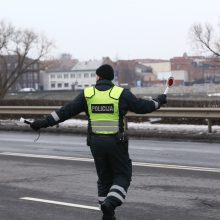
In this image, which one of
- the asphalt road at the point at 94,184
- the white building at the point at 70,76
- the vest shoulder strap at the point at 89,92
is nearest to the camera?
the vest shoulder strap at the point at 89,92

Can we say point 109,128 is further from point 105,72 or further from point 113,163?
point 105,72

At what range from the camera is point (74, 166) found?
36.2ft

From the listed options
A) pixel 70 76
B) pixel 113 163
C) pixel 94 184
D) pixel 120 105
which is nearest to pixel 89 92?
pixel 120 105

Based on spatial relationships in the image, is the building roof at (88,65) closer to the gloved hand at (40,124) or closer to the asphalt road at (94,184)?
the asphalt road at (94,184)

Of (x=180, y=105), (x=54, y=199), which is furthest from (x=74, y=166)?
(x=180, y=105)

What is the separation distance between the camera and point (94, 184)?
898 cm

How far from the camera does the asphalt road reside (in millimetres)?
7043

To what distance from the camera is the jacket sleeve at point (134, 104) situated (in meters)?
5.87

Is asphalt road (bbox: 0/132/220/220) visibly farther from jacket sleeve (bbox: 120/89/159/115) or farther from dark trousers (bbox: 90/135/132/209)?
jacket sleeve (bbox: 120/89/159/115)

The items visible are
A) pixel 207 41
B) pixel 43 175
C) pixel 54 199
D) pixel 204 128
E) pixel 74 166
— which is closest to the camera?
pixel 54 199

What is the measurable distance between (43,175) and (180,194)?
3.01 meters

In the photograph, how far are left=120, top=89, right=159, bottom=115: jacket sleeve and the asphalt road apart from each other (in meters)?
1.53

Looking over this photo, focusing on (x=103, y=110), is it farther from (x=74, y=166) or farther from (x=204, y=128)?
(x=204, y=128)

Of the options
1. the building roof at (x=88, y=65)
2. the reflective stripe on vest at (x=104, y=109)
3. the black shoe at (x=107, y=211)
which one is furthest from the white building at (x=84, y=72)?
the black shoe at (x=107, y=211)
